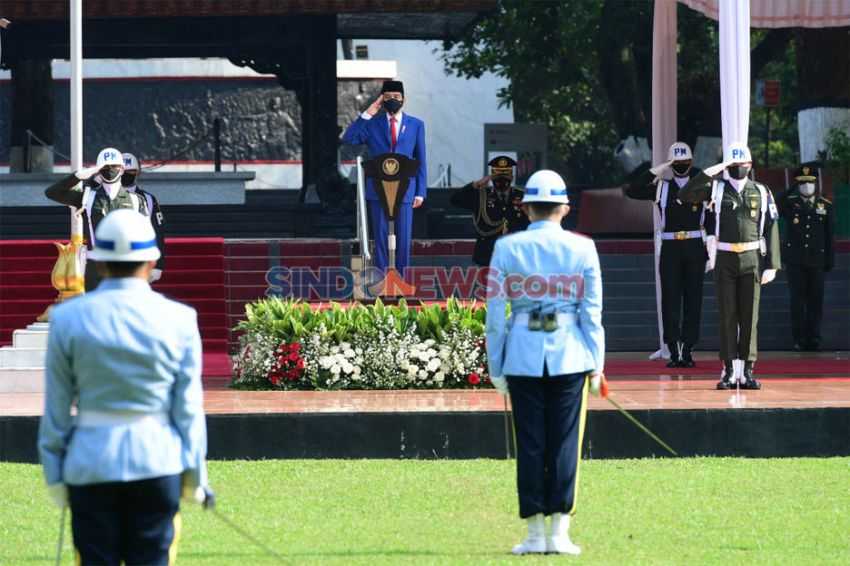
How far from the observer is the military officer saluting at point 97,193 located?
1313 cm

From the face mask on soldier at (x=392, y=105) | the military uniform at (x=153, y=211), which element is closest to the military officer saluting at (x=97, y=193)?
the military uniform at (x=153, y=211)

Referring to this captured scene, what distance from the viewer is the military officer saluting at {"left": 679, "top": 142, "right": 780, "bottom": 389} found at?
12.8 m

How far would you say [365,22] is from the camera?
949 inches

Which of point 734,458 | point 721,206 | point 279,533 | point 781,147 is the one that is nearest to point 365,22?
point 721,206

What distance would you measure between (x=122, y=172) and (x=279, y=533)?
5.90m

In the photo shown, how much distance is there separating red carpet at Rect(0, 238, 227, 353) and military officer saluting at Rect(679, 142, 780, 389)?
626 centimetres

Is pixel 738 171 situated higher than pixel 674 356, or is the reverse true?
pixel 738 171

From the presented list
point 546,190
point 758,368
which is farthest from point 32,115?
point 546,190

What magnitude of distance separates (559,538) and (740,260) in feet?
18.4

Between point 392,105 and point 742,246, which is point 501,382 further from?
point 392,105

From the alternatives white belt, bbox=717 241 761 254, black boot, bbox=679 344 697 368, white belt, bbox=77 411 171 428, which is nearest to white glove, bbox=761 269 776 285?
white belt, bbox=717 241 761 254

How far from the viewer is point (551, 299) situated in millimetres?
7699

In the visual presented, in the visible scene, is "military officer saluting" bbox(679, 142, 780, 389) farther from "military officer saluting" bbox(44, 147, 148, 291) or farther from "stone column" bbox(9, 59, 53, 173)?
"stone column" bbox(9, 59, 53, 173)

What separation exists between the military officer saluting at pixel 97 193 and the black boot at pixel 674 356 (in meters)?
5.23
